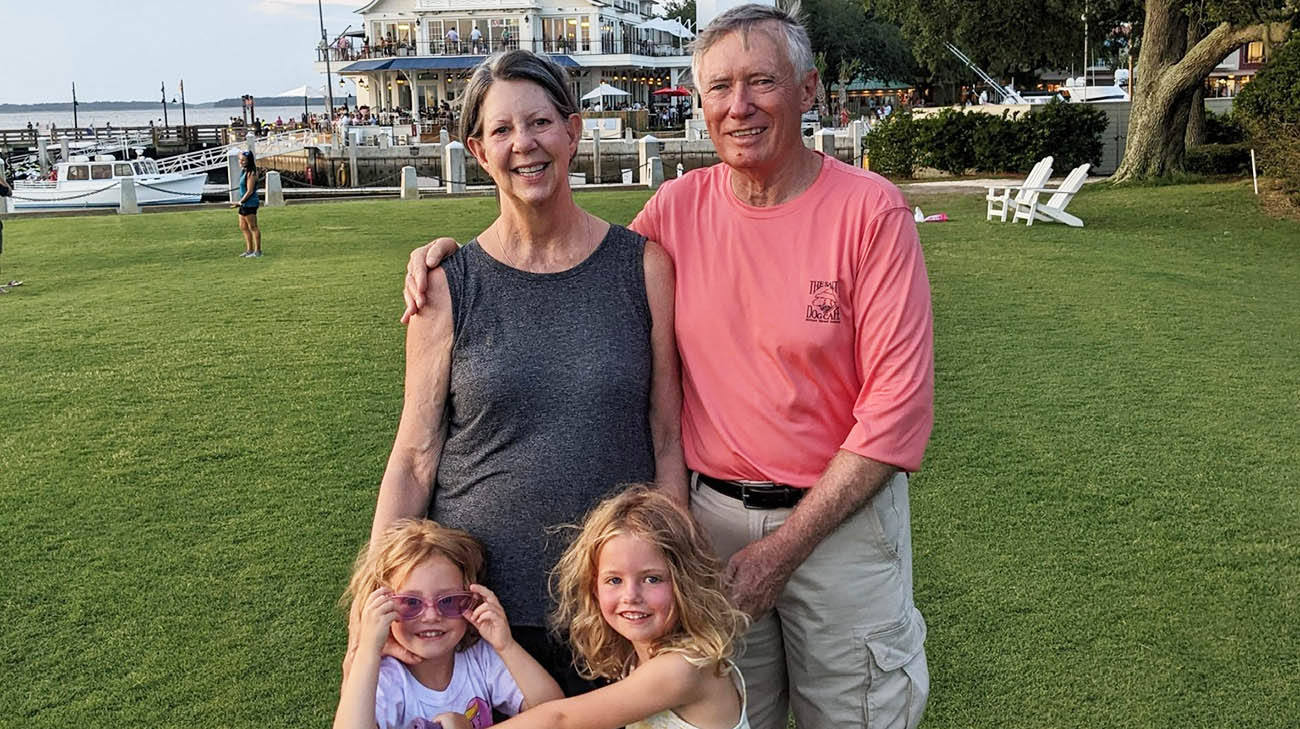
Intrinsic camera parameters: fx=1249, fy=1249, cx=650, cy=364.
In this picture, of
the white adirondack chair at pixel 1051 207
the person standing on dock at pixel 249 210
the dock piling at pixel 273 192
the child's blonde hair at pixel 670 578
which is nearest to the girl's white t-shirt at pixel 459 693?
the child's blonde hair at pixel 670 578

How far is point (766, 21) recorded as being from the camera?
2.60 meters

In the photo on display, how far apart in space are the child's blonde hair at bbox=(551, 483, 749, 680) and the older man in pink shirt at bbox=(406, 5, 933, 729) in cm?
11

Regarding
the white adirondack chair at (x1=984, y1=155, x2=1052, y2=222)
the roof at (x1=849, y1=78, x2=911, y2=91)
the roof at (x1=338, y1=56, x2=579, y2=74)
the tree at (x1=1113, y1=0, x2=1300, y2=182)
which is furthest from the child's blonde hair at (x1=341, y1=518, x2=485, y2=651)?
the roof at (x1=849, y1=78, x2=911, y2=91)

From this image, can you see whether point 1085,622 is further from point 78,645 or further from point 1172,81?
point 1172,81

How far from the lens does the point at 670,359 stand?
2689 millimetres

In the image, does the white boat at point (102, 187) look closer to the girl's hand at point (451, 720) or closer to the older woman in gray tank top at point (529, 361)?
the older woman in gray tank top at point (529, 361)

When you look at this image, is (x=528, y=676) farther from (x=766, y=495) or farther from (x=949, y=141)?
(x=949, y=141)

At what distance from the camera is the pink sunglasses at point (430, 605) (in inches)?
100

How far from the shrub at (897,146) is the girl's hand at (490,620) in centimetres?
2604

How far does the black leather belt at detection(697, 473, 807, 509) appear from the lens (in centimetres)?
268

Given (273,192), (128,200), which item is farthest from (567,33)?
(128,200)

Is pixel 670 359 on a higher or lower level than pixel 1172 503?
higher

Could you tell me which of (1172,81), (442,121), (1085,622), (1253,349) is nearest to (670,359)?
(1085,622)

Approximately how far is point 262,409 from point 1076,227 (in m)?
12.6
